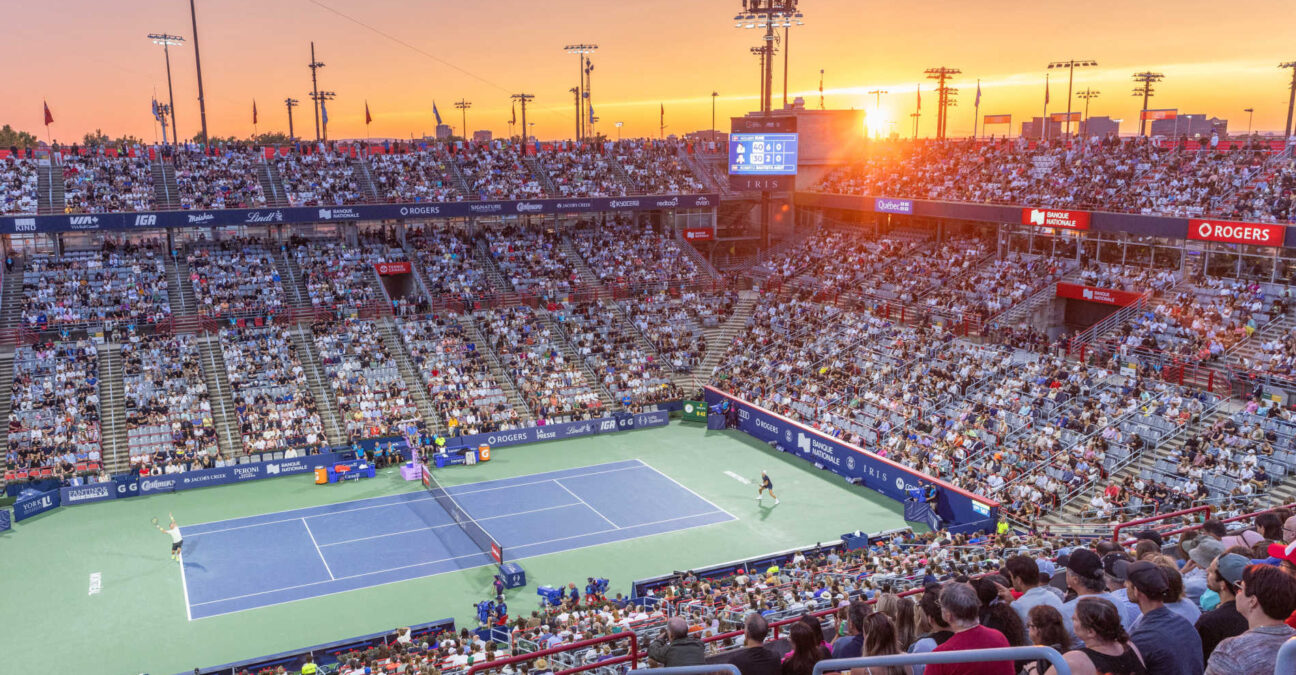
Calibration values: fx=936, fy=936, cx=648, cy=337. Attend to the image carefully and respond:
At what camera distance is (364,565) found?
28562 mm

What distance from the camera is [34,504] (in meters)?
33.2

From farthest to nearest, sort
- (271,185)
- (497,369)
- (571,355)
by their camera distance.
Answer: (271,185) → (571,355) → (497,369)

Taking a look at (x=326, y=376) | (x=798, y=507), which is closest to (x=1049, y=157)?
(x=798, y=507)

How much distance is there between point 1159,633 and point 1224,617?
3.11 feet

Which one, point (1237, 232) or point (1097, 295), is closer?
point (1237, 232)

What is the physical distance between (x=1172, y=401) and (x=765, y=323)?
22.0m

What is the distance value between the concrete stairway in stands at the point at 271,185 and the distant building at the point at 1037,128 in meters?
54.1

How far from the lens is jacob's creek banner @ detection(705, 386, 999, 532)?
29.2 meters

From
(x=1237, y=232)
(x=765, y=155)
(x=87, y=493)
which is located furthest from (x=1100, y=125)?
(x=87, y=493)

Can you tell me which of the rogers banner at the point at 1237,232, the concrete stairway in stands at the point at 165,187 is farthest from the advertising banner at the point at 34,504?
the rogers banner at the point at 1237,232

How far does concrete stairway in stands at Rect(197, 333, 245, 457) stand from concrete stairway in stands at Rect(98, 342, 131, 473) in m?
3.33

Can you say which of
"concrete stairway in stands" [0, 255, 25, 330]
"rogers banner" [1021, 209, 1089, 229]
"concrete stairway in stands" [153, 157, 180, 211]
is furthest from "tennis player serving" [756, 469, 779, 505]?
"concrete stairway in stands" [153, 157, 180, 211]

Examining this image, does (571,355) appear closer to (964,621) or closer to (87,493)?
(87,493)

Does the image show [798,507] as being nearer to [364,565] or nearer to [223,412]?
[364,565]
